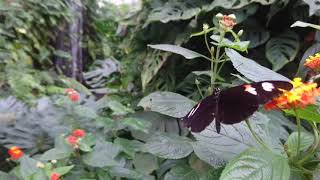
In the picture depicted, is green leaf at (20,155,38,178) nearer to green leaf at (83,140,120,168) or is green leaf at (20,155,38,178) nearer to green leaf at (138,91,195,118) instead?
green leaf at (83,140,120,168)

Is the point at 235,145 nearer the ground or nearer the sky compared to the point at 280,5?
nearer the ground

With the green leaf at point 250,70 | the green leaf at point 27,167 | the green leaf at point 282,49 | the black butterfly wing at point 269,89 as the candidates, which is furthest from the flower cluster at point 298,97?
the green leaf at point 282,49

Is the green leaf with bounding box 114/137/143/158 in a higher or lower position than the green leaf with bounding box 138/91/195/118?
lower

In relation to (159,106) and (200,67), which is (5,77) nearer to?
(200,67)

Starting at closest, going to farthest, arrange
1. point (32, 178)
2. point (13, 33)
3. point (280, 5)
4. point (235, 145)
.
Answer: point (235, 145), point (32, 178), point (280, 5), point (13, 33)

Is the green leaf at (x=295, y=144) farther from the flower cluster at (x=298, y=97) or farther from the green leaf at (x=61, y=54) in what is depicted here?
the green leaf at (x=61, y=54)

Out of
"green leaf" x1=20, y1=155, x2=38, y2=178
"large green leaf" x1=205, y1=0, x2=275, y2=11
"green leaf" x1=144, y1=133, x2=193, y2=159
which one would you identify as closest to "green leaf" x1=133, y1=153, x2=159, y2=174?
"green leaf" x1=20, y1=155, x2=38, y2=178

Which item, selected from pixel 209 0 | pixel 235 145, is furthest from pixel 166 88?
pixel 235 145
